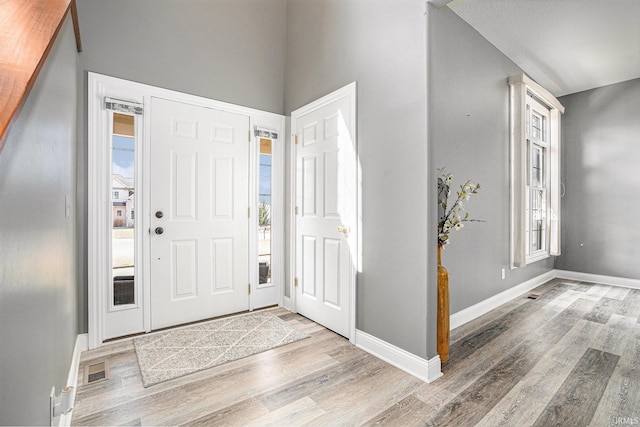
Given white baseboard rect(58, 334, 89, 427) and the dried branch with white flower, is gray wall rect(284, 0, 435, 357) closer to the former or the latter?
the dried branch with white flower

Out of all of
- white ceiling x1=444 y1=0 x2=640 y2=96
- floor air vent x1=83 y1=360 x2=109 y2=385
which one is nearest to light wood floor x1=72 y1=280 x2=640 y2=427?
floor air vent x1=83 y1=360 x2=109 y2=385

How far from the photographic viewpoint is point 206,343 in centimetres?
248

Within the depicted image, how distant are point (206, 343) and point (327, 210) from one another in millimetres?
1525

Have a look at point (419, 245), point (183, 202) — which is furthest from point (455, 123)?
point (183, 202)

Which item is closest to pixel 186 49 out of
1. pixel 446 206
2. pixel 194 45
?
pixel 194 45

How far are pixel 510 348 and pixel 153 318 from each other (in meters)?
3.04

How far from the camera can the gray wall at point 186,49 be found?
95.1 inches

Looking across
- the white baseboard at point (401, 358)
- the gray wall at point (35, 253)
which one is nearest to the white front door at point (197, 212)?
the gray wall at point (35, 253)

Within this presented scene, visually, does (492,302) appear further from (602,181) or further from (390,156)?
(602,181)

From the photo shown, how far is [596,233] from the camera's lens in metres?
4.66

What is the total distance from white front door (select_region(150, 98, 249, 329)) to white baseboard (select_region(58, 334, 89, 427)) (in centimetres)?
50

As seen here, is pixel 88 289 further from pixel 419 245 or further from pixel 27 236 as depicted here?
pixel 419 245

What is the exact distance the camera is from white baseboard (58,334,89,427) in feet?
4.90

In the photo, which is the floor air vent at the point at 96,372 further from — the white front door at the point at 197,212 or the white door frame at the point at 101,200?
the white front door at the point at 197,212
